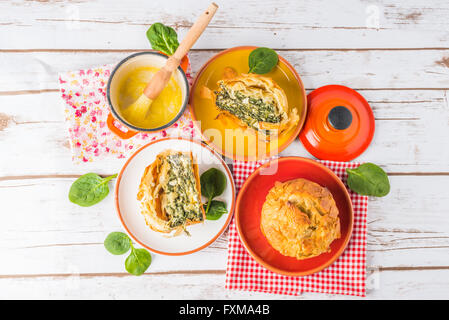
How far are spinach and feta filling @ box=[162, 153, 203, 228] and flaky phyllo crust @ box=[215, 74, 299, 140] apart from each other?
1.10 feet

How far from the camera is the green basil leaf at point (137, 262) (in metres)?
1.87

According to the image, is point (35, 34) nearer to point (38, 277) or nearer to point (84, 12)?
point (84, 12)

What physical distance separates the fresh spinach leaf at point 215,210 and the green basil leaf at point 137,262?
17.1 inches

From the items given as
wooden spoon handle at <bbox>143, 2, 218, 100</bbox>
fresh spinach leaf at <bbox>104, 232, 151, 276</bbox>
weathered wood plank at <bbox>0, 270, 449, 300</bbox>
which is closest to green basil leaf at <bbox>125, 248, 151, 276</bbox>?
fresh spinach leaf at <bbox>104, 232, 151, 276</bbox>

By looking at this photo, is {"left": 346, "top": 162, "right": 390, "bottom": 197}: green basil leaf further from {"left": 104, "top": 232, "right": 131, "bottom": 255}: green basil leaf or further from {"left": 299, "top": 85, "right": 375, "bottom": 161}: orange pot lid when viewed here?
{"left": 104, "top": 232, "right": 131, "bottom": 255}: green basil leaf

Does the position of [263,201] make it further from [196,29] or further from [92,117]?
[92,117]

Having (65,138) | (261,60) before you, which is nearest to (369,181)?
(261,60)

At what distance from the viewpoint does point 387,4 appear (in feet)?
6.63

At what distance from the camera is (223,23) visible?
1.99 m

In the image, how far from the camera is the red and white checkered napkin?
186 centimetres

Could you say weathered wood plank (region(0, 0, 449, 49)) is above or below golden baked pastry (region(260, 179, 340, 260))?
above

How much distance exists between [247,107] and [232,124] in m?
0.14

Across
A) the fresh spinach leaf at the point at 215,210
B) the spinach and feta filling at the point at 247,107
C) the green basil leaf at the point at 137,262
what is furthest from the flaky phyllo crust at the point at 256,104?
the green basil leaf at the point at 137,262

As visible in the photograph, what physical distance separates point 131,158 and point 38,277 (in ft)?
2.93
